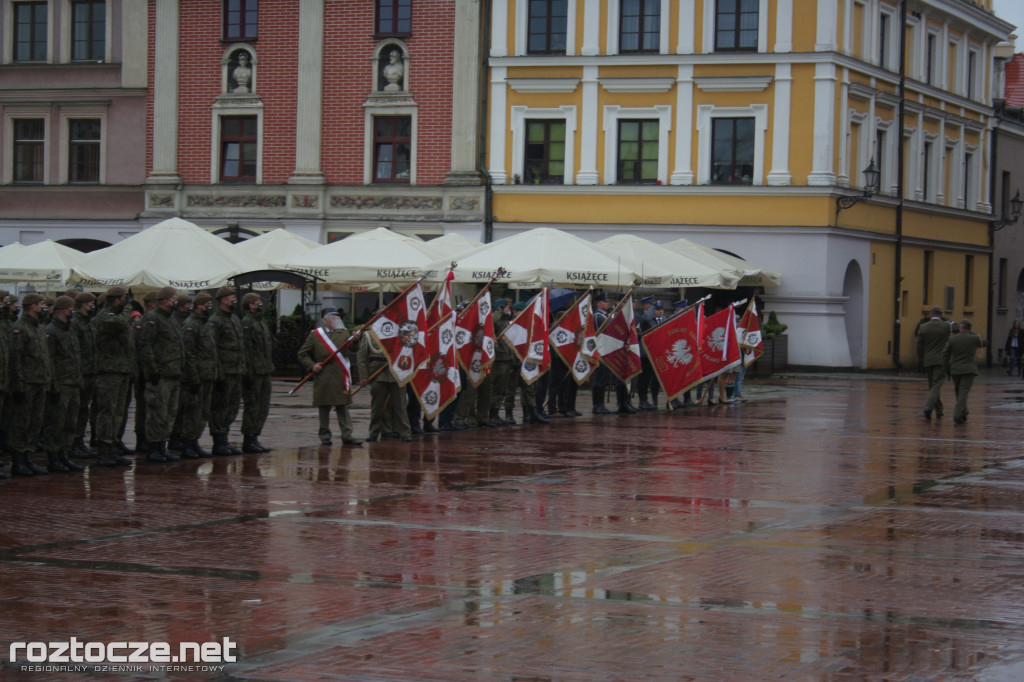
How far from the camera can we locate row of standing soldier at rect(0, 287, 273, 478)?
50.5ft

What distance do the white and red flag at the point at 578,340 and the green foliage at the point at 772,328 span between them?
14347 millimetres

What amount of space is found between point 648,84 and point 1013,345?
15.8 m

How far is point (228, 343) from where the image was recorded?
691 inches

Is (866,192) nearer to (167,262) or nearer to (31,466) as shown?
(167,262)

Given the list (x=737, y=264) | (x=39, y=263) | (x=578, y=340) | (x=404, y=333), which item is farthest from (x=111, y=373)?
(x=737, y=264)

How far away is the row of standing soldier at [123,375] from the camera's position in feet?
50.5

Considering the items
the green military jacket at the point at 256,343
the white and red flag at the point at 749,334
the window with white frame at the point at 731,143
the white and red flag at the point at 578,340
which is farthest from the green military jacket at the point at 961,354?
the window with white frame at the point at 731,143

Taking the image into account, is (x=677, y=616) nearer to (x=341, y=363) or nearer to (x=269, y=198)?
(x=341, y=363)

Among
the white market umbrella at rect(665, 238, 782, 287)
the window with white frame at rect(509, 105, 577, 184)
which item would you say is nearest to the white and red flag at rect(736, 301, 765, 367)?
the white market umbrella at rect(665, 238, 782, 287)

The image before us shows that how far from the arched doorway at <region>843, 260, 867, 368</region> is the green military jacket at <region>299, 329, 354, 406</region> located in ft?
84.2

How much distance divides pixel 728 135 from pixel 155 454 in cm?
2634

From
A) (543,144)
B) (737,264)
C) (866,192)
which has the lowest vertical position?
(737,264)

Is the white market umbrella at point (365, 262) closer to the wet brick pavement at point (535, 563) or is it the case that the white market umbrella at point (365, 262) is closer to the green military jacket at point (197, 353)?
the wet brick pavement at point (535, 563)

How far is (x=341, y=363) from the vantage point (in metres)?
18.9
